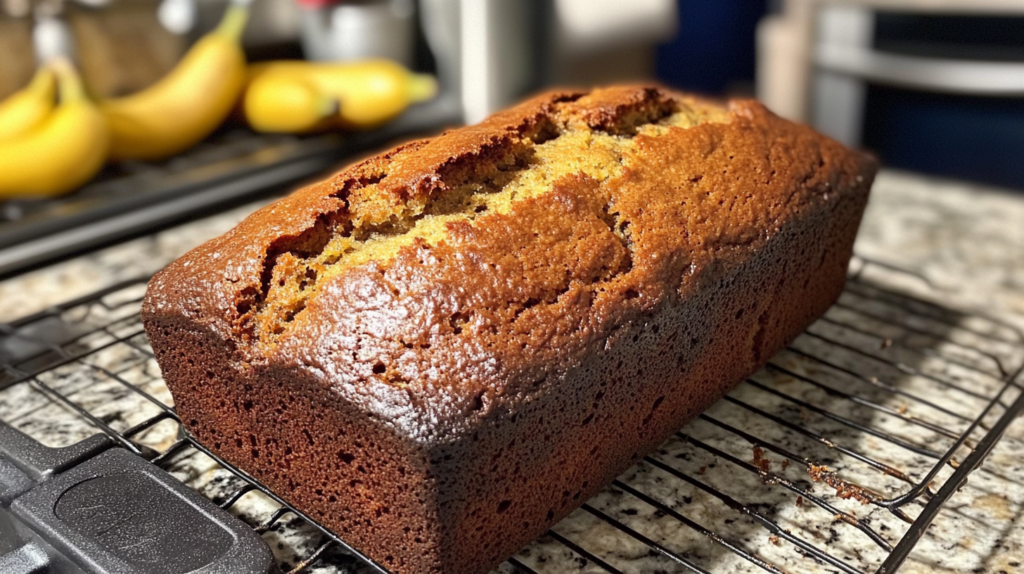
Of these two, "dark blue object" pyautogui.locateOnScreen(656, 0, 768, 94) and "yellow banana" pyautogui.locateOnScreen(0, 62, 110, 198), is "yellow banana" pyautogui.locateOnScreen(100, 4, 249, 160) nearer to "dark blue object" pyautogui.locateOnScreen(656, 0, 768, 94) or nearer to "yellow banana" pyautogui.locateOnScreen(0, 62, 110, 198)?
"yellow banana" pyautogui.locateOnScreen(0, 62, 110, 198)

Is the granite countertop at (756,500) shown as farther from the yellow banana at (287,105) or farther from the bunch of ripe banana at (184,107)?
the yellow banana at (287,105)

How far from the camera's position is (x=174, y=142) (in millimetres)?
1726

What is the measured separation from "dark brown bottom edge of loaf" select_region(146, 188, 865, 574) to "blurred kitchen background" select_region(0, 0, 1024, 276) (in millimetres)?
795

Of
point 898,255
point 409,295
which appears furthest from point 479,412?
point 898,255

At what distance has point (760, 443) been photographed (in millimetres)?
869

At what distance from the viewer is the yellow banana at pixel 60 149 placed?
1444 millimetres

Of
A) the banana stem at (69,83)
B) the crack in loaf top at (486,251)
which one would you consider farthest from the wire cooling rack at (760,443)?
the banana stem at (69,83)

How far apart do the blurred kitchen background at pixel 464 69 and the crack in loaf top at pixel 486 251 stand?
0.82 m

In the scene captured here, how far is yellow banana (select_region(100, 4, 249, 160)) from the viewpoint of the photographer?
166cm

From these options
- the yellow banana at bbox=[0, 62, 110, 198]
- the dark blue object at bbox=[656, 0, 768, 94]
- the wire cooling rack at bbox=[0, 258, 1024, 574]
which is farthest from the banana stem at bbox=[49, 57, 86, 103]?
the dark blue object at bbox=[656, 0, 768, 94]

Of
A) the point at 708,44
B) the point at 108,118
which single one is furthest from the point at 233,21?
the point at 708,44

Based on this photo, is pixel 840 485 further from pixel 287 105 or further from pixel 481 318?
pixel 287 105

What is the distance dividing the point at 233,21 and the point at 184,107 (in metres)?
0.25

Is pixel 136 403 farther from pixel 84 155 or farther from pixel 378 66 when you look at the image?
pixel 378 66
